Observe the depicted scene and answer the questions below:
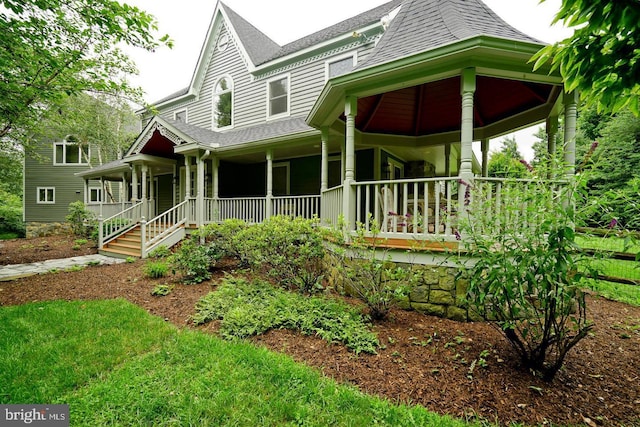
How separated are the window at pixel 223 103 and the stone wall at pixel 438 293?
10.4m

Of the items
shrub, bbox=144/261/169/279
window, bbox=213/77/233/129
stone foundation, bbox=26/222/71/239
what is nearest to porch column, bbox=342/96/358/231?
shrub, bbox=144/261/169/279

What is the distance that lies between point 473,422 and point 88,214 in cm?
1694

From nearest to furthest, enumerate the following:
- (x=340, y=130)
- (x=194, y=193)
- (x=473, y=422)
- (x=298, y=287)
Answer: (x=473, y=422), (x=298, y=287), (x=340, y=130), (x=194, y=193)

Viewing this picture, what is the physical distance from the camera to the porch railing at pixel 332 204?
17.8 ft

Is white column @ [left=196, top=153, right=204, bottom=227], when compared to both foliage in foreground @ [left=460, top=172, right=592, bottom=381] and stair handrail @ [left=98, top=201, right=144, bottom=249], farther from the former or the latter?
foliage in foreground @ [left=460, top=172, right=592, bottom=381]

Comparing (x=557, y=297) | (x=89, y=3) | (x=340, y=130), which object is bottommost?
(x=557, y=297)

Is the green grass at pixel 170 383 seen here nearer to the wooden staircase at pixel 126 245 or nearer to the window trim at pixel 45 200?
the wooden staircase at pixel 126 245

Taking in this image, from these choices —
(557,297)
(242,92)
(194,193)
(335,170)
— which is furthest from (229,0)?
(557,297)

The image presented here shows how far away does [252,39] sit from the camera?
12.0m

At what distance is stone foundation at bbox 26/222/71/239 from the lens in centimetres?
1705

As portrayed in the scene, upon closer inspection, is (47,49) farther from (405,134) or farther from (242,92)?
(405,134)

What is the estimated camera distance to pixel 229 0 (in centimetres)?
1304

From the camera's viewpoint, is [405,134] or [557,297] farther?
[405,134]

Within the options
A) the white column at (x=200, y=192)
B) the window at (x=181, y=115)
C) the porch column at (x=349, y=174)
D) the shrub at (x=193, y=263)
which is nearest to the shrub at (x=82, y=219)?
the window at (x=181, y=115)
